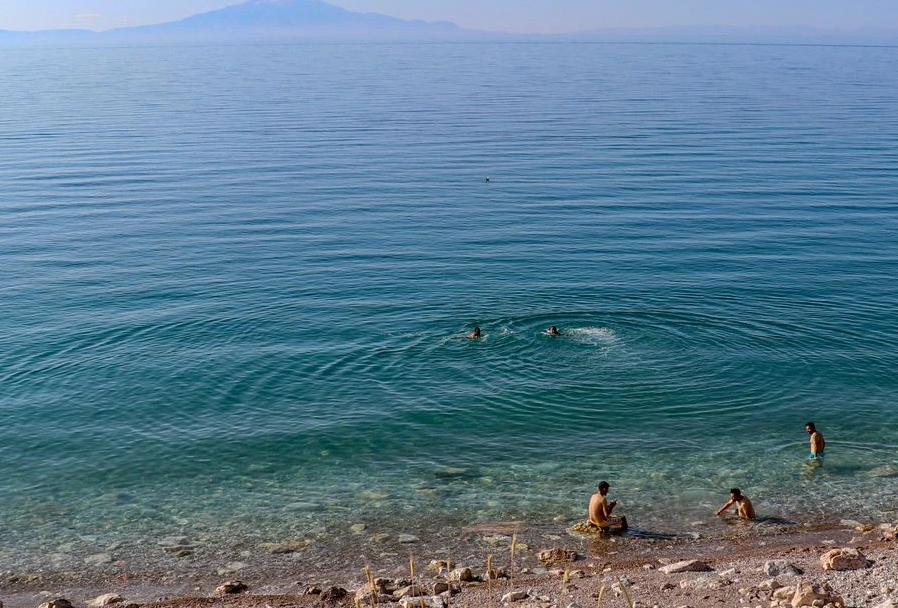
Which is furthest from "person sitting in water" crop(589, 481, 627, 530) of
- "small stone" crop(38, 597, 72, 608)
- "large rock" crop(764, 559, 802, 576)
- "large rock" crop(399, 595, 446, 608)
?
"small stone" crop(38, 597, 72, 608)

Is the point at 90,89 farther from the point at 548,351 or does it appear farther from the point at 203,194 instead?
the point at 548,351

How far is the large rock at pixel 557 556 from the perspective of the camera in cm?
2494

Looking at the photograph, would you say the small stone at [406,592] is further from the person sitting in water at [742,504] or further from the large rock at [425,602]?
the person sitting in water at [742,504]

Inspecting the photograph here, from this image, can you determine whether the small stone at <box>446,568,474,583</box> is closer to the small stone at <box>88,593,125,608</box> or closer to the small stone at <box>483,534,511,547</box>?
the small stone at <box>483,534,511,547</box>

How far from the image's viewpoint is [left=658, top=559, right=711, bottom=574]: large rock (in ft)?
73.5

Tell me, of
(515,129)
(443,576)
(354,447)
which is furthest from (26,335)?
(515,129)

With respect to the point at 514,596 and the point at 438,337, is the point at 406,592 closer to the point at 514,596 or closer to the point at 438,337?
the point at 514,596

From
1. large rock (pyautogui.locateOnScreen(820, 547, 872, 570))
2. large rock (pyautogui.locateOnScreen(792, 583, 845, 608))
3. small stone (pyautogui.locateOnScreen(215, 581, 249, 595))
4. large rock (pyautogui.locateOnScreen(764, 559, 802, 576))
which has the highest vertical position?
large rock (pyautogui.locateOnScreen(792, 583, 845, 608))

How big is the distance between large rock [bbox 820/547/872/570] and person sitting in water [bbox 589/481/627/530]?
19.4 ft

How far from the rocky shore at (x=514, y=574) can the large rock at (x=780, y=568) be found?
0.03 meters

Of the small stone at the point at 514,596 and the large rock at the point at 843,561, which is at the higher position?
the large rock at the point at 843,561

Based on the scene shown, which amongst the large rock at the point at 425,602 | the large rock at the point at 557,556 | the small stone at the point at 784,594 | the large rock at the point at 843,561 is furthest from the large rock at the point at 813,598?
the large rock at the point at 557,556

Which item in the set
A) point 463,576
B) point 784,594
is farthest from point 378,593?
point 784,594

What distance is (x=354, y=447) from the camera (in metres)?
33.2
